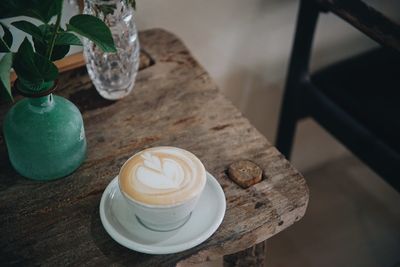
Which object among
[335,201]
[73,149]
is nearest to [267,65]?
[335,201]

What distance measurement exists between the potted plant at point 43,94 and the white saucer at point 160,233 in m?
0.09

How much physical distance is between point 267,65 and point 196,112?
1.66ft

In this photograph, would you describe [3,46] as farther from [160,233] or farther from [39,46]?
[160,233]

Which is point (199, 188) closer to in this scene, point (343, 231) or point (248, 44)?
point (248, 44)

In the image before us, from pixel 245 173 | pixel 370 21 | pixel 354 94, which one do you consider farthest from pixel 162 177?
pixel 354 94

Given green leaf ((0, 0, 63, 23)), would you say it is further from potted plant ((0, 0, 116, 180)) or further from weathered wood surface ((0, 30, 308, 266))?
weathered wood surface ((0, 30, 308, 266))

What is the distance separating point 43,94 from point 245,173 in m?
0.29

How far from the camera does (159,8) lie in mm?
1082

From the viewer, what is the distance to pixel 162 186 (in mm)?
646

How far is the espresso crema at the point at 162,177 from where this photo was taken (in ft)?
2.09

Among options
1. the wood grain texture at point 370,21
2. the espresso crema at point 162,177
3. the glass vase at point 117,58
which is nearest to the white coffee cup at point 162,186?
the espresso crema at point 162,177

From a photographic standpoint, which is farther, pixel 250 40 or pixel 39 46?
pixel 250 40

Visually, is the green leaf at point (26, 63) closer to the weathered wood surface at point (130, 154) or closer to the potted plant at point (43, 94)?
the potted plant at point (43, 94)

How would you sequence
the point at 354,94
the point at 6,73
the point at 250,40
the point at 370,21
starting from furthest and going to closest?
1. the point at 250,40
2. the point at 354,94
3. the point at 370,21
4. the point at 6,73
